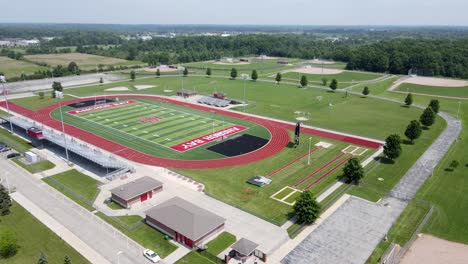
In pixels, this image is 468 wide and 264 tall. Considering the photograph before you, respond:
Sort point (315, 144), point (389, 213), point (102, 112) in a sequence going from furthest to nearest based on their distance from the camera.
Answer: point (102, 112) → point (315, 144) → point (389, 213)

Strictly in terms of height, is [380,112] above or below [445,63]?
below

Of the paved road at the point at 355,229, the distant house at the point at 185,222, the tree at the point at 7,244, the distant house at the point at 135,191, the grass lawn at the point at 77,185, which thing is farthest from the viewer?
the grass lawn at the point at 77,185

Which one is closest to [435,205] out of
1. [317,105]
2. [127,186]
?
[127,186]

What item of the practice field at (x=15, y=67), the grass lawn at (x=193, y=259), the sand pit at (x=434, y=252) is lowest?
the sand pit at (x=434, y=252)

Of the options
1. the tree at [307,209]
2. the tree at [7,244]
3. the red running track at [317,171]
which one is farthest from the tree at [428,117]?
the tree at [7,244]

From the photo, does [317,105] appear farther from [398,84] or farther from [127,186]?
[127,186]

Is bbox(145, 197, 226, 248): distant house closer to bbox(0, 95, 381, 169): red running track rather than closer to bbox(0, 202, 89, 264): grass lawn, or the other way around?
bbox(0, 202, 89, 264): grass lawn

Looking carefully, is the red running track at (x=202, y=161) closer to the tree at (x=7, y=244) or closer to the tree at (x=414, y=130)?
the tree at (x=414, y=130)

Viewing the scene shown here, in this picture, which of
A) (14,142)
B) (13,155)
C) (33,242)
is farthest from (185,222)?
(14,142)
